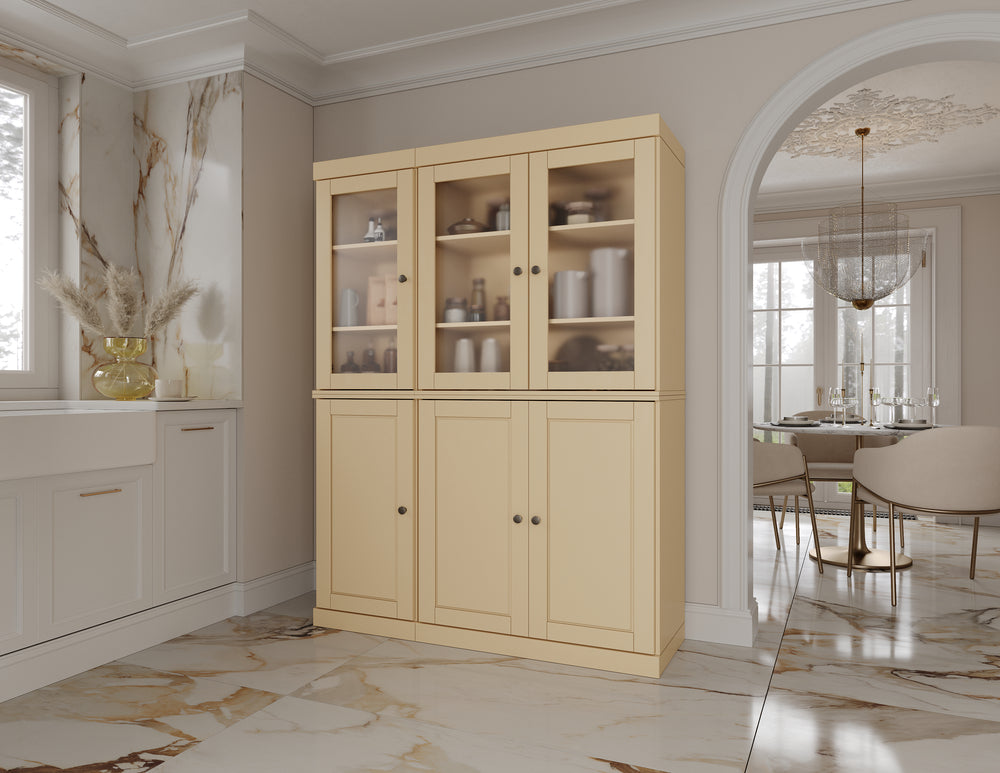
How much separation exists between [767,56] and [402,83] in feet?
5.58

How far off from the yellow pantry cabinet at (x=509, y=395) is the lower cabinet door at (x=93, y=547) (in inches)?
28.3

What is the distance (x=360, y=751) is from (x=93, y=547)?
1.35 meters

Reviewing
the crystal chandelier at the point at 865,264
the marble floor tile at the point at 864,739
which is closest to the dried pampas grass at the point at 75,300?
the marble floor tile at the point at 864,739

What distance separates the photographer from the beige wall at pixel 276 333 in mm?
3361

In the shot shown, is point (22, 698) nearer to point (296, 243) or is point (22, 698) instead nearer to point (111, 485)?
point (111, 485)

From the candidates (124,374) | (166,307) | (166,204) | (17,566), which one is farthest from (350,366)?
(17,566)

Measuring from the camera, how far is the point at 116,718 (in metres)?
2.30

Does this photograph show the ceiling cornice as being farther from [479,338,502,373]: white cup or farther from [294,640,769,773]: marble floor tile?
[294,640,769,773]: marble floor tile

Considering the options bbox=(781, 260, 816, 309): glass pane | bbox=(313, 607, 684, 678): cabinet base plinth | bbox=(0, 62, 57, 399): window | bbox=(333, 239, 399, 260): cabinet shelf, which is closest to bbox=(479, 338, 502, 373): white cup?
bbox=(333, 239, 399, 260): cabinet shelf

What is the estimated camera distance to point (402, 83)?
3.58m

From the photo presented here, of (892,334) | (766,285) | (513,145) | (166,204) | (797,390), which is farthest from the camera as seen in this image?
(766,285)

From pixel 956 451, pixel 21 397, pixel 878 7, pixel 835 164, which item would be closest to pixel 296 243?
pixel 21 397

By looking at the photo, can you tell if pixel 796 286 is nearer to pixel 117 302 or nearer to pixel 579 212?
pixel 579 212

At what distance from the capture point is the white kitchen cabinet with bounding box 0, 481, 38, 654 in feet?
7.91
